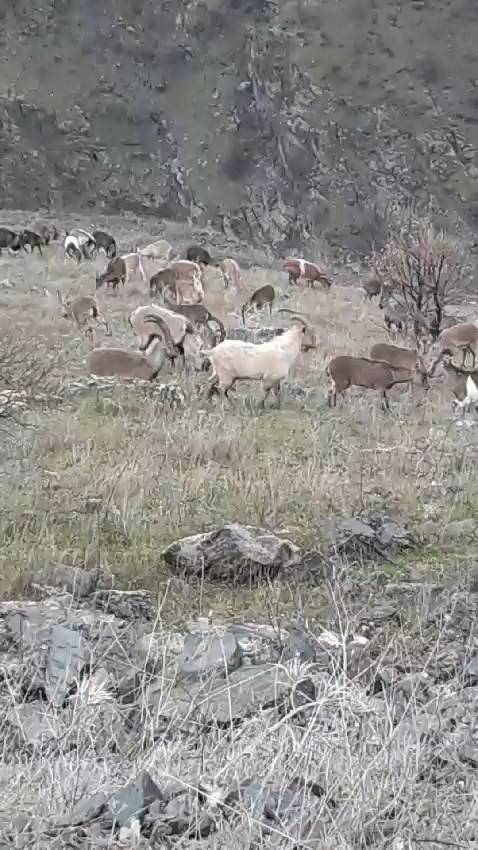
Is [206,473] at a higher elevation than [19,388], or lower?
lower

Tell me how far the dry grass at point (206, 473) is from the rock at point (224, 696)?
153cm

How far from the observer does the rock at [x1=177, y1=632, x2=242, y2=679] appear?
406 centimetres

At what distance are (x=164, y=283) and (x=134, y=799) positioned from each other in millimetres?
17379

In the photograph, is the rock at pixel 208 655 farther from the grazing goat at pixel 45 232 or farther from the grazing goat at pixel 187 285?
the grazing goat at pixel 45 232

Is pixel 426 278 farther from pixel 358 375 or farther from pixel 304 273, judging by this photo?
pixel 304 273

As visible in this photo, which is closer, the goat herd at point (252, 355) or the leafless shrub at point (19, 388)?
the leafless shrub at point (19, 388)

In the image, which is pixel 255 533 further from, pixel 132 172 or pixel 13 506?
pixel 132 172

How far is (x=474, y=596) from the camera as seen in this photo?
558cm

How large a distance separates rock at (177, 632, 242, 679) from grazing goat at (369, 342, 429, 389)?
8.28 metres

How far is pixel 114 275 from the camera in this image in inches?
811

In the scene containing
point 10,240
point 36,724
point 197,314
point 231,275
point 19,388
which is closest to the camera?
point 36,724

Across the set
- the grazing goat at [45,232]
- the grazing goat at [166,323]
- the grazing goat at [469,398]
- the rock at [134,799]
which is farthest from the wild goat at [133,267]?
the rock at [134,799]

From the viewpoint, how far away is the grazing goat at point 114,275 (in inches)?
810

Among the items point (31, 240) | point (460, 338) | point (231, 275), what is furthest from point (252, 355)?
point (31, 240)
